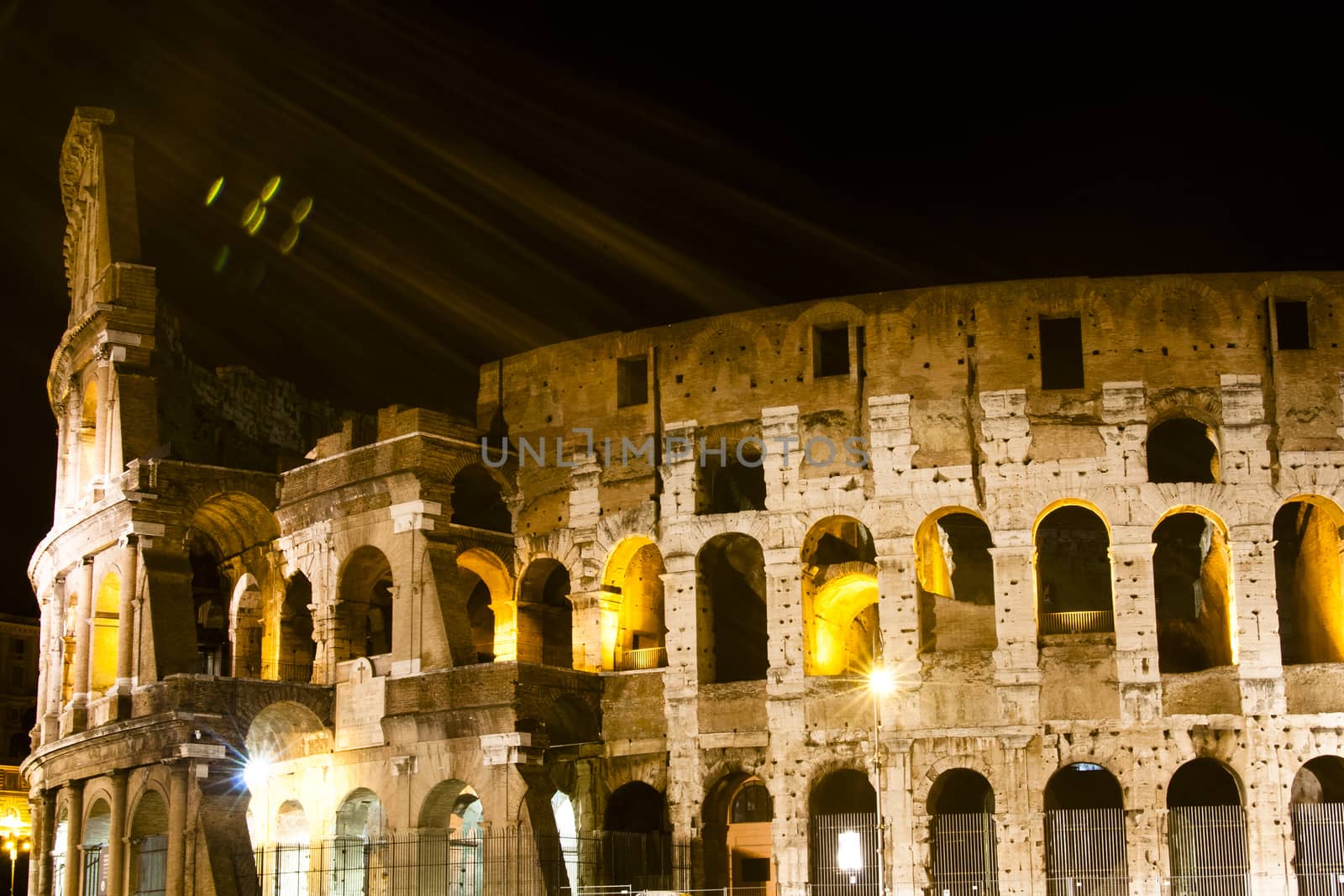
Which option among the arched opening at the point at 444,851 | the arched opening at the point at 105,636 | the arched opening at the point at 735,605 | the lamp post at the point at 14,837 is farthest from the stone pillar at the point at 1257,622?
the lamp post at the point at 14,837

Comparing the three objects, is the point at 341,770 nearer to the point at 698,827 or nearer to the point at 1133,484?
the point at 698,827

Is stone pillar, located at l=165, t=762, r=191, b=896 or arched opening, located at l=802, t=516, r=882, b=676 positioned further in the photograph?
arched opening, located at l=802, t=516, r=882, b=676

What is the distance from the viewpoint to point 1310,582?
27.9m

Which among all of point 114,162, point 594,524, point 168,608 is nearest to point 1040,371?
point 594,524

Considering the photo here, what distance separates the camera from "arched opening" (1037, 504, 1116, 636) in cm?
3303

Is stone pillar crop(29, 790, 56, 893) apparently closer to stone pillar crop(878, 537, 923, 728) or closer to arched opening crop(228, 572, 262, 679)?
arched opening crop(228, 572, 262, 679)

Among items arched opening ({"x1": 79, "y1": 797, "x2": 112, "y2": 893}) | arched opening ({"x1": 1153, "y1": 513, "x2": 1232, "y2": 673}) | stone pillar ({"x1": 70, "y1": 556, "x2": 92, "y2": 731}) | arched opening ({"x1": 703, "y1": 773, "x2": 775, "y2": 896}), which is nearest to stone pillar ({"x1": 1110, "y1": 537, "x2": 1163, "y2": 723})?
arched opening ({"x1": 1153, "y1": 513, "x2": 1232, "y2": 673})

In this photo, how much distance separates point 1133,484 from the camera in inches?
1050

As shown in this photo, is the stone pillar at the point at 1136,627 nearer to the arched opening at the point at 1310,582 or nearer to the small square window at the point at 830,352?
the arched opening at the point at 1310,582

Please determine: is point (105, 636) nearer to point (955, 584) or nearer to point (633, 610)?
point (633, 610)

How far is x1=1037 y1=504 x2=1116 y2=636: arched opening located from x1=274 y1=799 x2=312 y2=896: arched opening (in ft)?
45.7

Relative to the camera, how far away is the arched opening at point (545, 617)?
3066 centimetres

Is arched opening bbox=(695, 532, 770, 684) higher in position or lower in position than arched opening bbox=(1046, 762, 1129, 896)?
higher

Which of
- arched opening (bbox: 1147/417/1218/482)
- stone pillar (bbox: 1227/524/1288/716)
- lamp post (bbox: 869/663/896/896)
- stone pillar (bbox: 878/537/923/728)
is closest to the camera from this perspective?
lamp post (bbox: 869/663/896/896)
